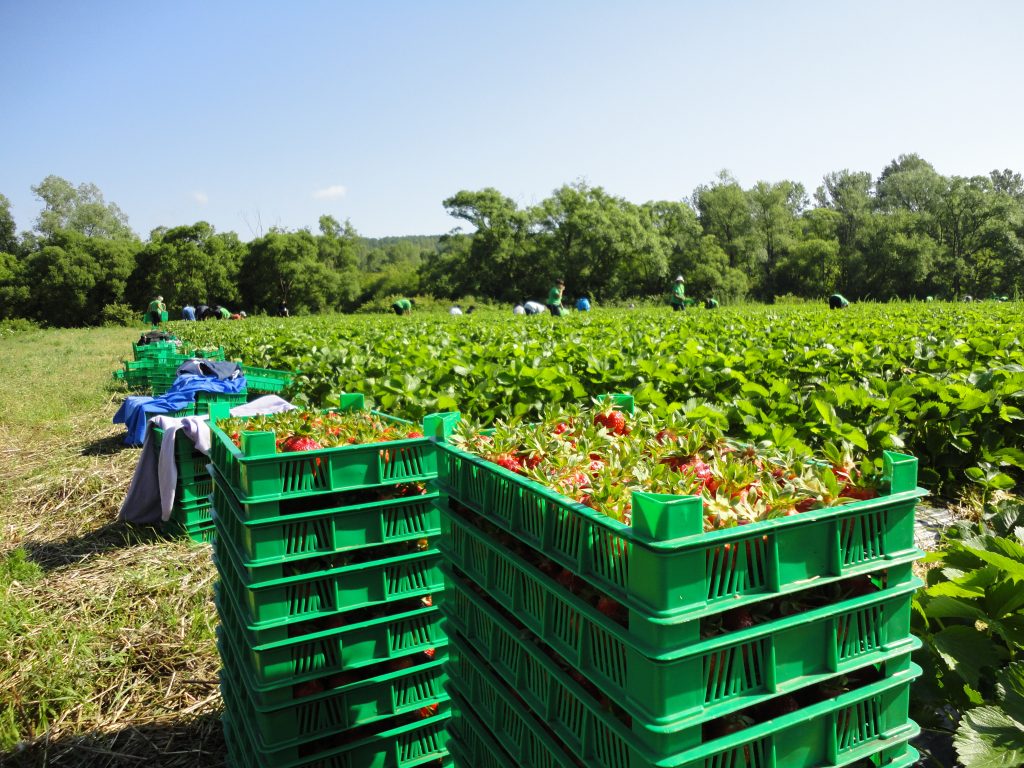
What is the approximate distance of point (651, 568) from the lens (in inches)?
42.5

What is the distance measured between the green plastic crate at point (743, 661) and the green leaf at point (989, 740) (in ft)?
0.88

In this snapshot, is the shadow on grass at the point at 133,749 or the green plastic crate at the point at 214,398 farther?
the green plastic crate at the point at 214,398

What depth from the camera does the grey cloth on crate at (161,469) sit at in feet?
15.7

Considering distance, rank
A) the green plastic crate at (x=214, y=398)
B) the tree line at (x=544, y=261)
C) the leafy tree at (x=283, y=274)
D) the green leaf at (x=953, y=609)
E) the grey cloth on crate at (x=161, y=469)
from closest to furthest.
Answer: the green leaf at (x=953, y=609) → the grey cloth on crate at (x=161, y=469) → the green plastic crate at (x=214, y=398) → the tree line at (x=544, y=261) → the leafy tree at (x=283, y=274)

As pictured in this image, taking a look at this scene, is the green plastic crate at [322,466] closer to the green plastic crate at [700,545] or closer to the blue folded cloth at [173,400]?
the green plastic crate at [700,545]

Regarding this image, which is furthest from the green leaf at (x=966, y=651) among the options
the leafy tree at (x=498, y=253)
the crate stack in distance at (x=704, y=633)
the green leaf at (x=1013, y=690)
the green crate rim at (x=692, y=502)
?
the leafy tree at (x=498, y=253)

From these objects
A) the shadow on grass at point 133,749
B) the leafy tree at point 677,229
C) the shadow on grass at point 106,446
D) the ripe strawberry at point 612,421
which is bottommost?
the shadow on grass at point 133,749

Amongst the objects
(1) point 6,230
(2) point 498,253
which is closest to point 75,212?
(1) point 6,230

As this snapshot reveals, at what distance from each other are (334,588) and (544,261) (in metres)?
56.4

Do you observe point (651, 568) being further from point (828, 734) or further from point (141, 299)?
point (141, 299)

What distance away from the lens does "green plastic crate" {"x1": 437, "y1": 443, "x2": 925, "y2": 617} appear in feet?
3.51

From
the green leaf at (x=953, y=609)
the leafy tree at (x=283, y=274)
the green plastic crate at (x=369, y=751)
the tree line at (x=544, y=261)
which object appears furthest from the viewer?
the leafy tree at (x=283, y=274)

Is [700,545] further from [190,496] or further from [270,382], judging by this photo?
[270,382]

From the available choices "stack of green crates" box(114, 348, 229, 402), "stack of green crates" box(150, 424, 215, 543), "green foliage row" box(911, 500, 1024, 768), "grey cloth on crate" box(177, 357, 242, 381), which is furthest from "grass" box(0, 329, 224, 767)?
"stack of green crates" box(114, 348, 229, 402)
